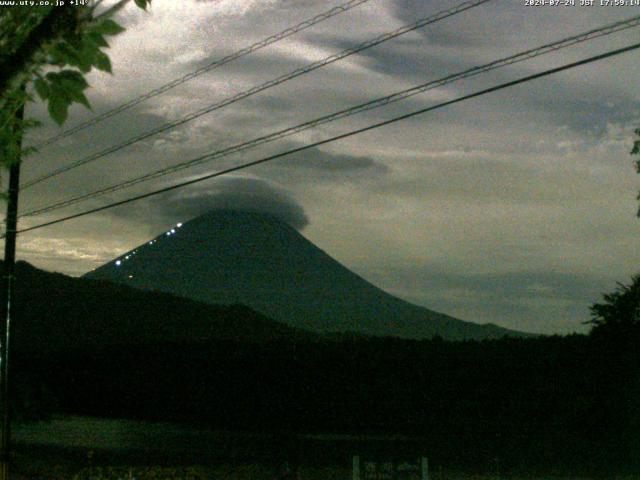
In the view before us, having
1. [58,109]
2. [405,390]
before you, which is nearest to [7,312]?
[58,109]

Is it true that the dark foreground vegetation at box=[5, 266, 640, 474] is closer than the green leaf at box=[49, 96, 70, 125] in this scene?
No

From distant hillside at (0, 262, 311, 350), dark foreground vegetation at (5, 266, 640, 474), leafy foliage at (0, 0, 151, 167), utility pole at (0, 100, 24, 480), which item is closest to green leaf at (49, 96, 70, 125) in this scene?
leafy foliage at (0, 0, 151, 167)

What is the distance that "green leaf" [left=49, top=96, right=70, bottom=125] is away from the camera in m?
3.69

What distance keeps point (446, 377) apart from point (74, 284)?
87.9 metres

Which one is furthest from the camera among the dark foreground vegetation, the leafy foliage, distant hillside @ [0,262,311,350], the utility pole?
distant hillside @ [0,262,311,350]

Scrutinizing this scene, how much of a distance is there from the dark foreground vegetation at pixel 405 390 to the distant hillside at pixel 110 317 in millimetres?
37846

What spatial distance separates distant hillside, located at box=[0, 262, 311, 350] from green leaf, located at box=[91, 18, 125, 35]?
300ft

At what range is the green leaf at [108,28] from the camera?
3.64m

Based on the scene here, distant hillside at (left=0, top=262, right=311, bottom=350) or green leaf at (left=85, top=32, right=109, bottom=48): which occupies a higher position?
distant hillside at (left=0, top=262, right=311, bottom=350)

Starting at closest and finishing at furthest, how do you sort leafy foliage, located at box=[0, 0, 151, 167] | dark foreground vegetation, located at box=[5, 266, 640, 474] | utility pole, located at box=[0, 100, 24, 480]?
1. leafy foliage, located at box=[0, 0, 151, 167]
2. utility pole, located at box=[0, 100, 24, 480]
3. dark foreground vegetation, located at box=[5, 266, 640, 474]

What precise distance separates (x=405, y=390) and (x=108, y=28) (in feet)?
150

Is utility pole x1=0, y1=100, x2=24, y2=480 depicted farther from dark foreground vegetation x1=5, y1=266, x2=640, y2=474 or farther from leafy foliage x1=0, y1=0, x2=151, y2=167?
leafy foliage x1=0, y1=0, x2=151, y2=167

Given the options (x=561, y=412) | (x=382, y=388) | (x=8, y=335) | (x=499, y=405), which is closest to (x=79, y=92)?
(x=8, y=335)

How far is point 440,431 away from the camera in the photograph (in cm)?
4184
